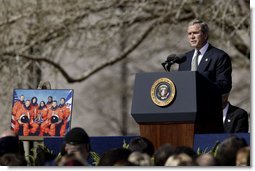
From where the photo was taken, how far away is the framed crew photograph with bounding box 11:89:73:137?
27.1 ft

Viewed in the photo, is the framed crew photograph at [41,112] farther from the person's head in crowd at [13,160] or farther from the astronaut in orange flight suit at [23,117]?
the person's head in crowd at [13,160]

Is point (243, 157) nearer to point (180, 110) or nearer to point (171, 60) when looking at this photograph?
point (180, 110)

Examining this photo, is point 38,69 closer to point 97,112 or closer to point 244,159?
point 97,112

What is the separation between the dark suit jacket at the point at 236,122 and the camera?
24.9ft

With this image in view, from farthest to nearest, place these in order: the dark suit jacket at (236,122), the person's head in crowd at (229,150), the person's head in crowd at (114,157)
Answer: the dark suit jacket at (236,122), the person's head in crowd at (114,157), the person's head in crowd at (229,150)

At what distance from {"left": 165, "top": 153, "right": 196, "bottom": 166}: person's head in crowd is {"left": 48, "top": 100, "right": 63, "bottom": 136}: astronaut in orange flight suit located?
101 inches

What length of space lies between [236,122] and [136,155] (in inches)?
73.7

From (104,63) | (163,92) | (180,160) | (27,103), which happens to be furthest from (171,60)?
(104,63)

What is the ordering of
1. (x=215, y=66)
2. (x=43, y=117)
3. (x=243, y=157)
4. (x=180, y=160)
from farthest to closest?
(x=43, y=117) → (x=215, y=66) → (x=243, y=157) → (x=180, y=160)

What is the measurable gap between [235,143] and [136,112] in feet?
3.61

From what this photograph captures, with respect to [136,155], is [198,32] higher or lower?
higher

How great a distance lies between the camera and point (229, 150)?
6.14m

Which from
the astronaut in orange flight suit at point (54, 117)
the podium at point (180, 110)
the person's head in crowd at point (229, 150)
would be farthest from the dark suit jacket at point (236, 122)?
Answer: the astronaut in orange flight suit at point (54, 117)

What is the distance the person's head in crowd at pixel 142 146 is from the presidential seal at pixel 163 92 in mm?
334
